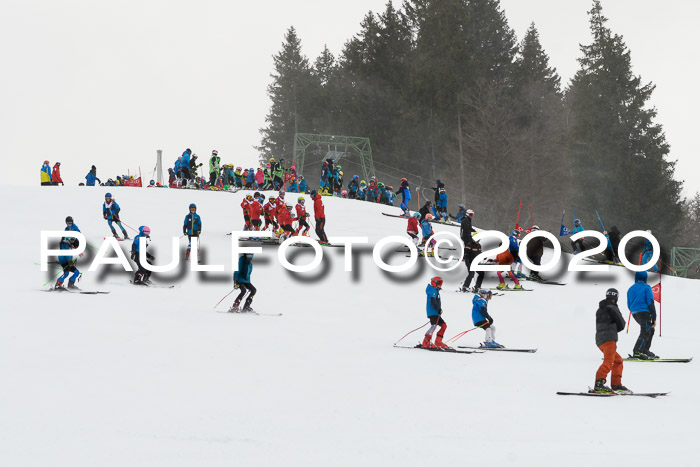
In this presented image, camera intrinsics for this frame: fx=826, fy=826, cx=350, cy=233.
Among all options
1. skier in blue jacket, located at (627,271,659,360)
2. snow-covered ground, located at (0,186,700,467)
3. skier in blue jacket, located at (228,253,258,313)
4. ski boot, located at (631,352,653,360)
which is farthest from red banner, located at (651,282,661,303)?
skier in blue jacket, located at (228,253,258,313)

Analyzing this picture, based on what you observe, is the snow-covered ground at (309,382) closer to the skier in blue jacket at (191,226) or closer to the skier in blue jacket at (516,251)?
the skier in blue jacket at (516,251)

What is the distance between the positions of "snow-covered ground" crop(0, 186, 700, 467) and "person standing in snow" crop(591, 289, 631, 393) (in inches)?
Answer: 13.0

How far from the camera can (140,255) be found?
63.7 ft

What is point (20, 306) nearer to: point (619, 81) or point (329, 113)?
point (619, 81)

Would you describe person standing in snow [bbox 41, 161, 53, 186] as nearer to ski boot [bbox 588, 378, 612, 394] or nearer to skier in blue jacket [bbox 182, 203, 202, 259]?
skier in blue jacket [bbox 182, 203, 202, 259]

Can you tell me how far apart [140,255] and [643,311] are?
37.3 ft

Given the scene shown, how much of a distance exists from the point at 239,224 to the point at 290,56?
168 ft

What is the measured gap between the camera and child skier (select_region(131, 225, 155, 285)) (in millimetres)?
19312

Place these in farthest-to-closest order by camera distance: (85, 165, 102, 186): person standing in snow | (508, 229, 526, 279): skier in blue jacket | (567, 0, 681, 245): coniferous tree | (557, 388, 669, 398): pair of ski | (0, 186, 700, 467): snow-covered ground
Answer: (567, 0, 681, 245): coniferous tree < (85, 165, 102, 186): person standing in snow < (508, 229, 526, 279): skier in blue jacket < (557, 388, 669, 398): pair of ski < (0, 186, 700, 467): snow-covered ground

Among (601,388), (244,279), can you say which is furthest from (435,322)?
(244,279)

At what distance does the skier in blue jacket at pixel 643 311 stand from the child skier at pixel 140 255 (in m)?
11.0

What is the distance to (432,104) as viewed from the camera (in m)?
59.5

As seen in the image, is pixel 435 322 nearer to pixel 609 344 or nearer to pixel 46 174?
pixel 609 344

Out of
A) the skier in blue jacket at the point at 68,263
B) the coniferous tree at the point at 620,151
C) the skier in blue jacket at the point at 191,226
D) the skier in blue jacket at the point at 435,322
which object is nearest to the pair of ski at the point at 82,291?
the skier in blue jacket at the point at 68,263
